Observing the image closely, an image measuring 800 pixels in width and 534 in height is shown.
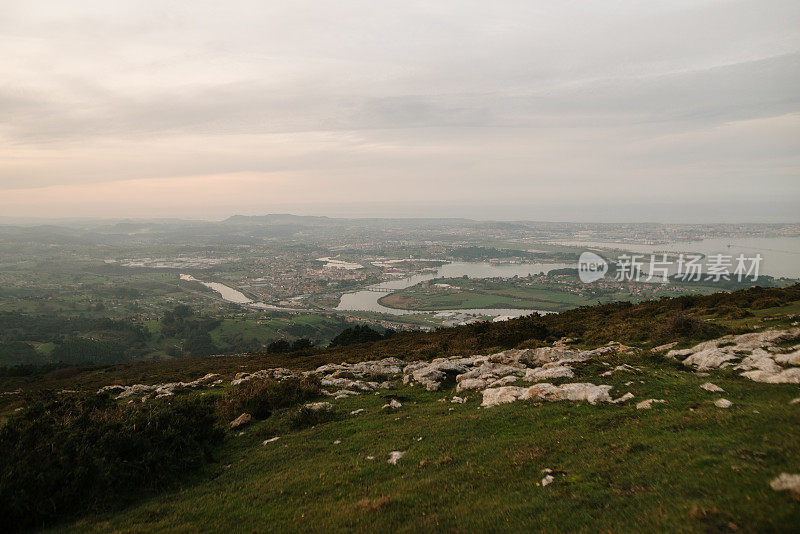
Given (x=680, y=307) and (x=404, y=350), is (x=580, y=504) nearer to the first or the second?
(x=404, y=350)

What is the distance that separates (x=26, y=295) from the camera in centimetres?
15662

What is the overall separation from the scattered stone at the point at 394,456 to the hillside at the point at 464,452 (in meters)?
0.05

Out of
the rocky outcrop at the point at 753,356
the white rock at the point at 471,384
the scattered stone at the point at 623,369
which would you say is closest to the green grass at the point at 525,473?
the rocky outcrop at the point at 753,356

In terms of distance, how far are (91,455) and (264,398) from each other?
8011 mm

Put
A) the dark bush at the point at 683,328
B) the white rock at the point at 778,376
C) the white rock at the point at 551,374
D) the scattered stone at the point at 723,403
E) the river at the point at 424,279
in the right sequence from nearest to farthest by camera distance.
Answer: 1. the scattered stone at the point at 723,403
2. the white rock at the point at 778,376
3. the white rock at the point at 551,374
4. the dark bush at the point at 683,328
5. the river at the point at 424,279

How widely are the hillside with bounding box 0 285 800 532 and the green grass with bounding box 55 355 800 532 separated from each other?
0.05 m

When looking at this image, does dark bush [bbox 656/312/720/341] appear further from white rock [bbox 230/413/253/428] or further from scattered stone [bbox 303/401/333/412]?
white rock [bbox 230/413/253/428]

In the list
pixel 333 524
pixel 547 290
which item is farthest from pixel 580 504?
pixel 547 290

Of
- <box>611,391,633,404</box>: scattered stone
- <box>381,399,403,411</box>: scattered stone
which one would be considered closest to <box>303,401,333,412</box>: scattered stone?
<box>381,399,403,411</box>: scattered stone

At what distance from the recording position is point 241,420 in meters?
16.4

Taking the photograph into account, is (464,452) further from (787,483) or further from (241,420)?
(241,420)

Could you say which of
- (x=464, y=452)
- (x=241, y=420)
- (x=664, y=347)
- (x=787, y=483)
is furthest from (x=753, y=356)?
(x=241, y=420)

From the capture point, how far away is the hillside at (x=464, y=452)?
23.1 ft

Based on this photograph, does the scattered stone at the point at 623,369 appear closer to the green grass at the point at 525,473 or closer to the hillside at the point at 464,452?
the hillside at the point at 464,452
